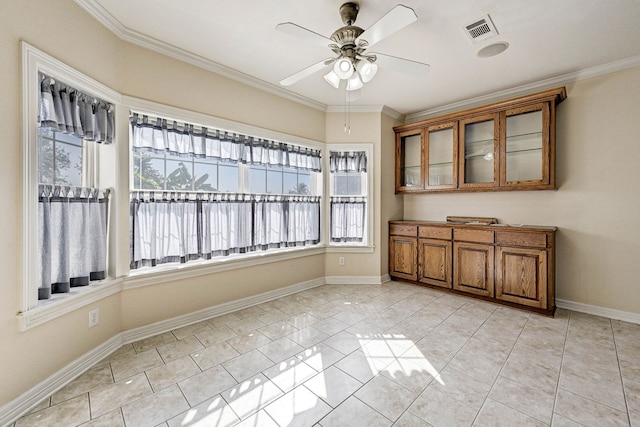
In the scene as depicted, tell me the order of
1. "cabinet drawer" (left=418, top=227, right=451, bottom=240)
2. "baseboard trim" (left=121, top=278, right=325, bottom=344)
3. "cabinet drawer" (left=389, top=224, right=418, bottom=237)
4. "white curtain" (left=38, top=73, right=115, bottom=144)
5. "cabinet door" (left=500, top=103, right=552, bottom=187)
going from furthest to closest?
"cabinet drawer" (left=389, top=224, right=418, bottom=237) → "cabinet drawer" (left=418, top=227, right=451, bottom=240) → "cabinet door" (left=500, top=103, right=552, bottom=187) → "baseboard trim" (left=121, top=278, right=325, bottom=344) → "white curtain" (left=38, top=73, right=115, bottom=144)

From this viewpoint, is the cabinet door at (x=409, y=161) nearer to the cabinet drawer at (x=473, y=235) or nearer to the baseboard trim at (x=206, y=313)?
the cabinet drawer at (x=473, y=235)

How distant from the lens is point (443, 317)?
3.02m

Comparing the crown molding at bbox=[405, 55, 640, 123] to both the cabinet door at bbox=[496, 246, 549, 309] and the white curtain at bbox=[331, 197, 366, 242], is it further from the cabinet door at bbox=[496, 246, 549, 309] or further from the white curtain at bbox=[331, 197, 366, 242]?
the cabinet door at bbox=[496, 246, 549, 309]

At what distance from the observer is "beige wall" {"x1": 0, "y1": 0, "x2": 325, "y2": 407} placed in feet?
5.28

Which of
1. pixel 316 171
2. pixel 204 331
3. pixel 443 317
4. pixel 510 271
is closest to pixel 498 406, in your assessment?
pixel 443 317

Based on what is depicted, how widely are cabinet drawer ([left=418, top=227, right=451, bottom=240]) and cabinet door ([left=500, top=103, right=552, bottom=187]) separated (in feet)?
2.94

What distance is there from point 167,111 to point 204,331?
7.17 ft

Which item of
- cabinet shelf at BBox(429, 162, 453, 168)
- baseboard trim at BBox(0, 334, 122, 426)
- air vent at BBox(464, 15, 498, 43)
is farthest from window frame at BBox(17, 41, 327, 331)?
air vent at BBox(464, 15, 498, 43)

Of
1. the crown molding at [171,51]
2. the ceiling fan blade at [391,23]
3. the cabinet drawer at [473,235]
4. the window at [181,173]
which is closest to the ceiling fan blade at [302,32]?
the ceiling fan blade at [391,23]

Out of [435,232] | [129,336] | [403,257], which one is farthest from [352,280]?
[129,336]

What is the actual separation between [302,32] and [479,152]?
2.96m

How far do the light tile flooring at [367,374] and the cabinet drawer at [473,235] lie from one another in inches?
35.3

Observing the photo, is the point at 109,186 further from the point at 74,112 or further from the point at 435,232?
the point at 435,232

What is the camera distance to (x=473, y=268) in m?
3.54
